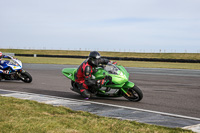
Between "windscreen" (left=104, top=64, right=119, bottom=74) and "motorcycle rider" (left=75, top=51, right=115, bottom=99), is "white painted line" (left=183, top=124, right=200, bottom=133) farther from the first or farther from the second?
"motorcycle rider" (left=75, top=51, right=115, bottom=99)

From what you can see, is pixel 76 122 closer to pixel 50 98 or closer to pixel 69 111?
pixel 69 111

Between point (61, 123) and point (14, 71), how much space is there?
27.8ft

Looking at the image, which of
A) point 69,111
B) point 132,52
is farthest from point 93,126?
point 132,52

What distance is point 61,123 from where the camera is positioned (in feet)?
18.4

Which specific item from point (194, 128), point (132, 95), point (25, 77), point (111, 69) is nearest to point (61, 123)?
point (194, 128)

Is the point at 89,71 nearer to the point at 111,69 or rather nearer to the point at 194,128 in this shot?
the point at 111,69

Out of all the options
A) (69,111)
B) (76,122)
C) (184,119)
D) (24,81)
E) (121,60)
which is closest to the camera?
(76,122)

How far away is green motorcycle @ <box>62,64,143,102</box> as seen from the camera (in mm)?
8491

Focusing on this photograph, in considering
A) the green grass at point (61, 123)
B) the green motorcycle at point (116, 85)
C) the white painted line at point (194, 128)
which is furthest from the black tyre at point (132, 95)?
the white painted line at point (194, 128)

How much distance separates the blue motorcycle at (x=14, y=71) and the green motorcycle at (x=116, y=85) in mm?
5348

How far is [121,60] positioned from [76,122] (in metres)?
35.9

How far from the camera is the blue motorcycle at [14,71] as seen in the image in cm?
1321

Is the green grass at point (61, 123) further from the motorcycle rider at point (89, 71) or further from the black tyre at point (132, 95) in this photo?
the black tyre at point (132, 95)

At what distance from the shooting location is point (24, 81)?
13.6 m
